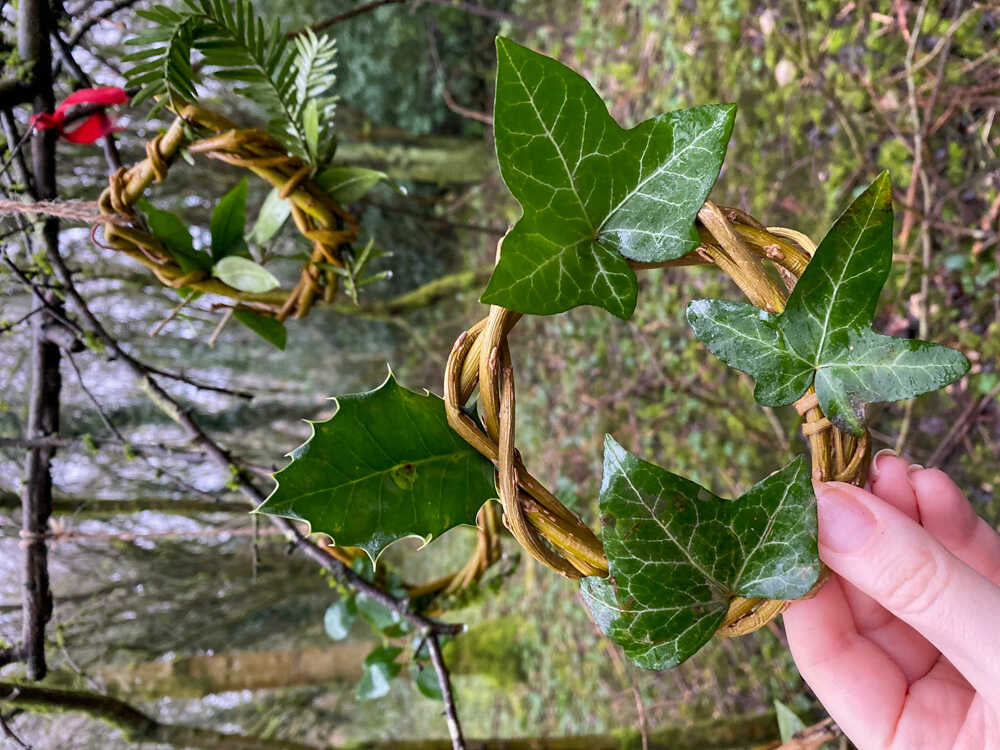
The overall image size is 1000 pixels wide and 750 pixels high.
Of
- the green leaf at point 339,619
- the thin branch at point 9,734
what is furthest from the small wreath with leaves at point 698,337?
the green leaf at point 339,619

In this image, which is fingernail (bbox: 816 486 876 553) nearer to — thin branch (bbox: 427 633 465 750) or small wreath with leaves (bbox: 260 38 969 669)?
small wreath with leaves (bbox: 260 38 969 669)

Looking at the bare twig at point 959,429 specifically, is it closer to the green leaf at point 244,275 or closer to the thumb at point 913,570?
the thumb at point 913,570

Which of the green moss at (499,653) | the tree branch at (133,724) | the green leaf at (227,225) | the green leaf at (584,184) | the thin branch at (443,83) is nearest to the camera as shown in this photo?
the green leaf at (584,184)

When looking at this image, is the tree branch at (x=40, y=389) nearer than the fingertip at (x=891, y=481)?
No

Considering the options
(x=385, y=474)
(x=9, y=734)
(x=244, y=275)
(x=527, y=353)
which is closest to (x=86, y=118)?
(x=244, y=275)

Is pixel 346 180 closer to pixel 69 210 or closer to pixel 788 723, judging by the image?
pixel 69 210

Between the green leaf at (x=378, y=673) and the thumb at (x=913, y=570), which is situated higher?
the thumb at (x=913, y=570)

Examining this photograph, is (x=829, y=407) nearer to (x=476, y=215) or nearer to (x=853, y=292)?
(x=853, y=292)

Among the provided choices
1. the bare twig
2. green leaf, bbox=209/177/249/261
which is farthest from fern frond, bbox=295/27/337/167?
the bare twig
